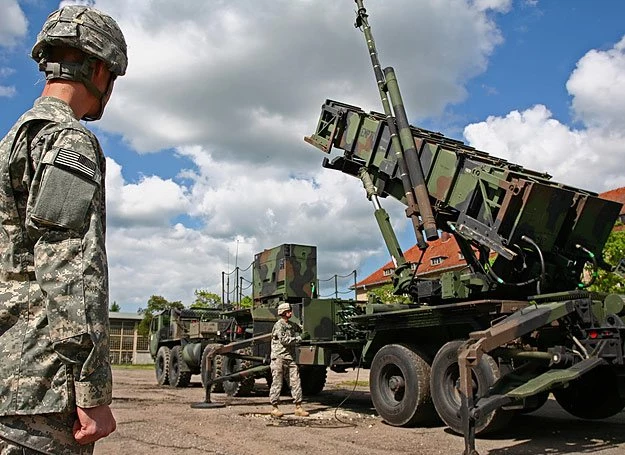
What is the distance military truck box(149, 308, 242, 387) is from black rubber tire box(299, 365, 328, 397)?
177 centimetres

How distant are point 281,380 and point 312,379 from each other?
11.3 feet

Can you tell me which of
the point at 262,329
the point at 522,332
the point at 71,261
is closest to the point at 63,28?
the point at 71,261

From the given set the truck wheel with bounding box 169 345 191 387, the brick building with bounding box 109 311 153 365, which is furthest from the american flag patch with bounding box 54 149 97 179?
the brick building with bounding box 109 311 153 365

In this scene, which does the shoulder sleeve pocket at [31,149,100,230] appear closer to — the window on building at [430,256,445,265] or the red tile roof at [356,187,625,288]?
the red tile roof at [356,187,625,288]

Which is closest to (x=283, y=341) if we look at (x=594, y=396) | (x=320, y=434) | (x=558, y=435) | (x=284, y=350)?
(x=284, y=350)

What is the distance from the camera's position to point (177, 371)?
1555 centimetres

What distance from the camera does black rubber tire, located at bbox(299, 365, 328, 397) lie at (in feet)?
42.6

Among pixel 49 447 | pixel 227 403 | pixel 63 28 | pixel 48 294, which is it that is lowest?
pixel 227 403

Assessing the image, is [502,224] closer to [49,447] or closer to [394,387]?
[394,387]

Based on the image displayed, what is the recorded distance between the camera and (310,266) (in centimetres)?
1311

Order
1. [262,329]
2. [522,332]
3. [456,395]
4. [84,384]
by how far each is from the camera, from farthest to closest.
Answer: [262,329] < [456,395] < [522,332] < [84,384]

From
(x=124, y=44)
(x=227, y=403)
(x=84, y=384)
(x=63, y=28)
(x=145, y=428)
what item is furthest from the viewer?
(x=227, y=403)

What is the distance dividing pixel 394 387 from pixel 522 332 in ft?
8.34

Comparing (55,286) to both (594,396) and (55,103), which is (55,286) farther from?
(594,396)
